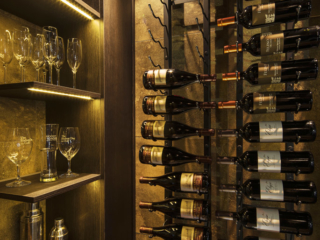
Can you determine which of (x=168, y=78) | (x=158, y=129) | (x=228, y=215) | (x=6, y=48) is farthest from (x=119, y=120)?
(x=228, y=215)

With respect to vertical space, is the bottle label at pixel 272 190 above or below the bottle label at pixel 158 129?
below

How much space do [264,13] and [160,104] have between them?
622mm

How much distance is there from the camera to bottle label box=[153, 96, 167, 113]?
1.18 meters

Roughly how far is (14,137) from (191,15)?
1171 mm

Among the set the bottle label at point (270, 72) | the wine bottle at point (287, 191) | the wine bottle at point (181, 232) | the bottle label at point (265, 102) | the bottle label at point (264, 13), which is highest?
the bottle label at point (264, 13)

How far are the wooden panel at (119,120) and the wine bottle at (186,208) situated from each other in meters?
0.20

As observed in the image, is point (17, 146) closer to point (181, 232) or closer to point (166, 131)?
point (166, 131)

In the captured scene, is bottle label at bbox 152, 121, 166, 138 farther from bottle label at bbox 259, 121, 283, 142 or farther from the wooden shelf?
bottle label at bbox 259, 121, 283, 142

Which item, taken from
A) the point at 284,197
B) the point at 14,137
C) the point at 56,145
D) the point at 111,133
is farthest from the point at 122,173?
the point at 284,197

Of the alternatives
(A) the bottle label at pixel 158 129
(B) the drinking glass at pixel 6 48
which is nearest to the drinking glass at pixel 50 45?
(B) the drinking glass at pixel 6 48

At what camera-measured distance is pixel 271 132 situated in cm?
101

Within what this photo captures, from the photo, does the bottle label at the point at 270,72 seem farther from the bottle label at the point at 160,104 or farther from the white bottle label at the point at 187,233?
the white bottle label at the point at 187,233

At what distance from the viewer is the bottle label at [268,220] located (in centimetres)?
99

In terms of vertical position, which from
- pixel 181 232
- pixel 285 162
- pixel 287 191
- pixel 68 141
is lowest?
pixel 181 232
